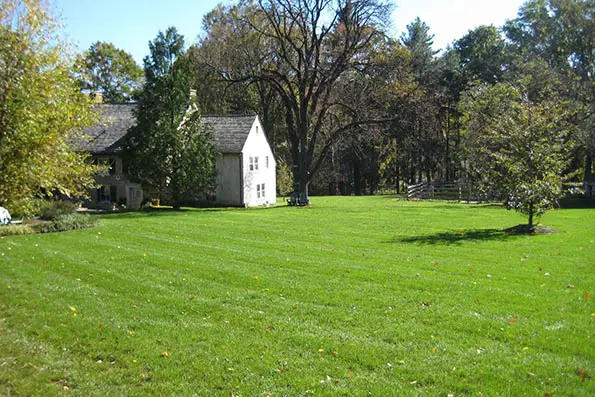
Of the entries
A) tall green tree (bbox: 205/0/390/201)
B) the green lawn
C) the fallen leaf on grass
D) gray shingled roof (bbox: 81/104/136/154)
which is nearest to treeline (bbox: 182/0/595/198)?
tall green tree (bbox: 205/0/390/201)

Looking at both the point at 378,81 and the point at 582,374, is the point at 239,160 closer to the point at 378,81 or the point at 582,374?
the point at 378,81

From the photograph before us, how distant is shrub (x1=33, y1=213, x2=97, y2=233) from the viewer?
2167cm

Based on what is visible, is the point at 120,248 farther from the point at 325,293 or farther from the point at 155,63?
the point at 155,63

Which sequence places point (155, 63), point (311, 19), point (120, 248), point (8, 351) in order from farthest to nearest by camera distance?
1. point (311, 19)
2. point (155, 63)
3. point (120, 248)
4. point (8, 351)

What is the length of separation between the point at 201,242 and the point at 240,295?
7.80 m

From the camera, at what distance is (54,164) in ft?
35.1

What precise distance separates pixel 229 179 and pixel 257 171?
290cm

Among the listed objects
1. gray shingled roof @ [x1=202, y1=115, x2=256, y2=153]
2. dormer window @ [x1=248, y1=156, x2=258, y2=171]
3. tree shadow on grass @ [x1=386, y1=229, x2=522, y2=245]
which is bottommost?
tree shadow on grass @ [x1=386, y1=229, x2=522, y2=245]

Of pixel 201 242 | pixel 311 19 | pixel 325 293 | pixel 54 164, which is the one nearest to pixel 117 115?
pixel 311 19

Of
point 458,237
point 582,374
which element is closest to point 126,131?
point 458,237

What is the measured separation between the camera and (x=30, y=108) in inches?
372

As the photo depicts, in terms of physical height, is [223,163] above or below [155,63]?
below

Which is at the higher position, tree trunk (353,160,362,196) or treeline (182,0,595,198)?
treeline (182,0,595,198)

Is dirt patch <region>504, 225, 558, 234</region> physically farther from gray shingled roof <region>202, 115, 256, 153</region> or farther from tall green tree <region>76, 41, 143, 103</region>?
tall green tree <region>76, 41, 143, 103</region>
